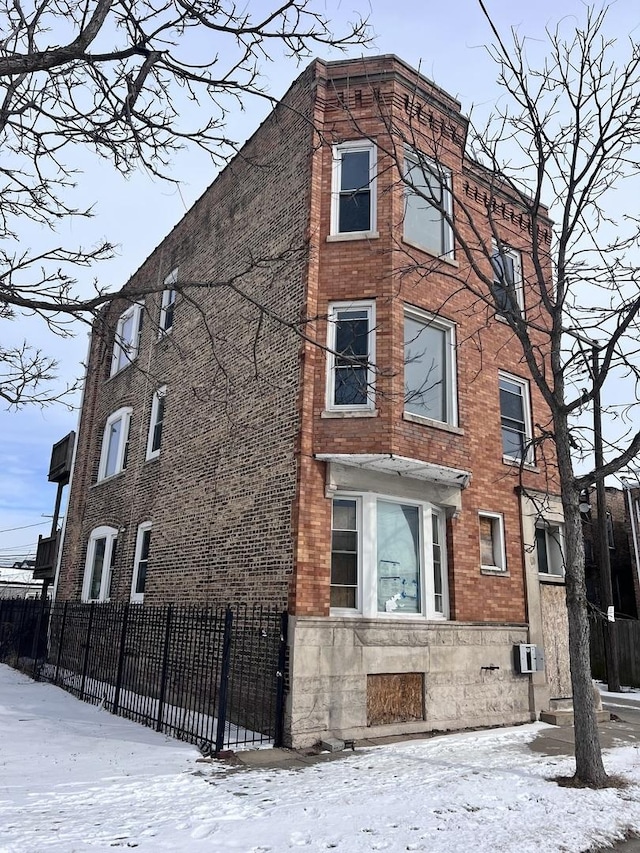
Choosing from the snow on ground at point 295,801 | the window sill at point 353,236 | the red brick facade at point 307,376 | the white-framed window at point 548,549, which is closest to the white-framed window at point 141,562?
the red brick facade at point 307,376

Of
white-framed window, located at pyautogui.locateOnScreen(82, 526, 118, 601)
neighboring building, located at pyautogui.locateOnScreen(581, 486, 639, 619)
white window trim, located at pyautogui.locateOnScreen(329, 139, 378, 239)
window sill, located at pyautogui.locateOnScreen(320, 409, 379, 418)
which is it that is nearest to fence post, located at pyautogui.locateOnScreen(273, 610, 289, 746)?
window sill, located at pyautogui.locateOnScreen(320, 409, 379, 418)

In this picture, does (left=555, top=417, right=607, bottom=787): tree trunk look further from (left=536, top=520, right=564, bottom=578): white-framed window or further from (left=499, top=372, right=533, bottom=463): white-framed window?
(left=536, top=520, right=564, bottom=578): white-framed window

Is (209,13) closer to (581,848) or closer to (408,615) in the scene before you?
(581,848)

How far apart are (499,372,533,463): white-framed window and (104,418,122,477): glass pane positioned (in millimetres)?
10603

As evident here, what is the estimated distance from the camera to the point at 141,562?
1447 centimetres

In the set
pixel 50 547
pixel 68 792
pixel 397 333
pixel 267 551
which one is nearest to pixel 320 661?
pixel 267 551

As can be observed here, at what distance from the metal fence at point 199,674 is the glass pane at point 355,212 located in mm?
6829

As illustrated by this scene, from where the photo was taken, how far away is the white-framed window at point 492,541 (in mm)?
11695

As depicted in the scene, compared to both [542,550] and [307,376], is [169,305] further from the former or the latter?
[542,550]

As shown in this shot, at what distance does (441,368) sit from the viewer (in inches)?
452

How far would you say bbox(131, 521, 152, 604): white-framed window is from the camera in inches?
557

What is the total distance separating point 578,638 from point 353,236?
7.35 meters

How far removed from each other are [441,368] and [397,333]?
1.43m

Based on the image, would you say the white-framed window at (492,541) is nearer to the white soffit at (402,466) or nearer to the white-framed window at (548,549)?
the white soffit at (402,466)
